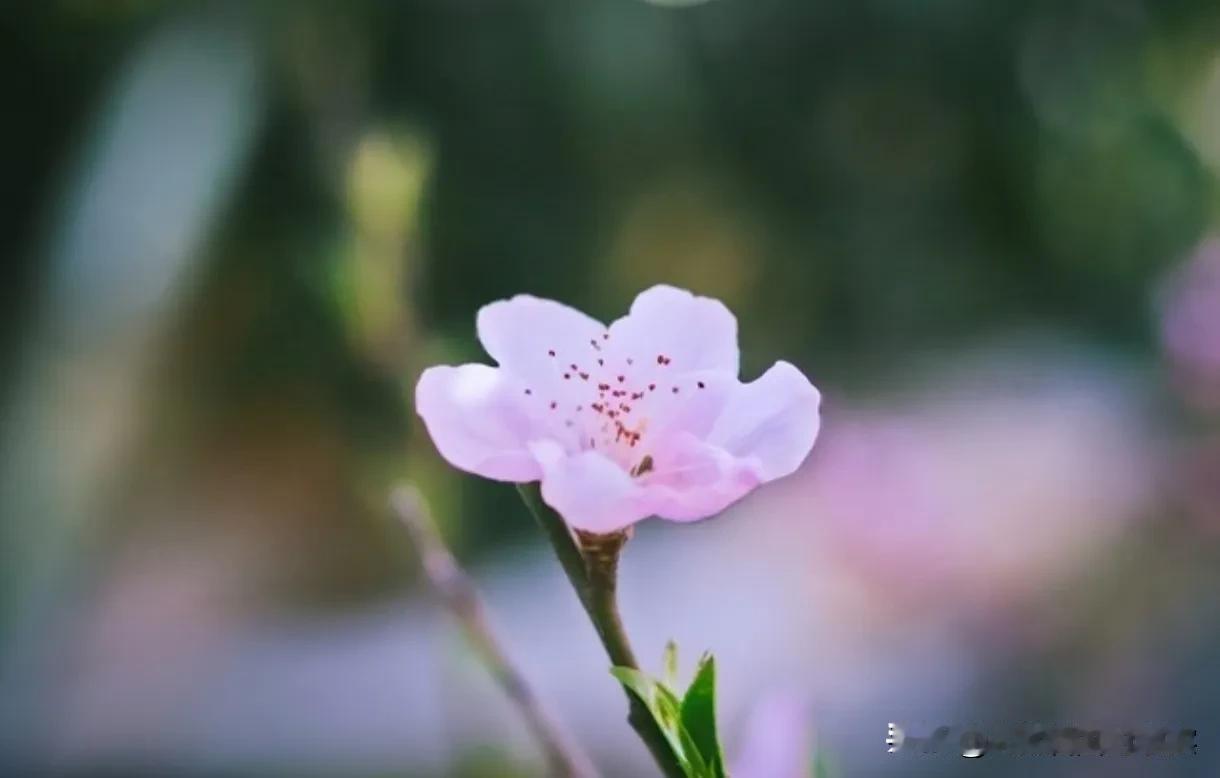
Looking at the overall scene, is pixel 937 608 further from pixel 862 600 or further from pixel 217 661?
pixel 217 661

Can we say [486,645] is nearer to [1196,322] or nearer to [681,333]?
[681,333]

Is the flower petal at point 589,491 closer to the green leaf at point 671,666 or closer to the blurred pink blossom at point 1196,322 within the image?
the green leaf at point 671,666

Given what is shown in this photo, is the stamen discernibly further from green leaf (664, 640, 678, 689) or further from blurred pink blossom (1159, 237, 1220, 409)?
blurred pink blossom (1159, 237, 1220, 409)

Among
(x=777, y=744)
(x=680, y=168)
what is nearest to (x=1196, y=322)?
(x=680, y=168)

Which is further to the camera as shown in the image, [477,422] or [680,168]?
[680,168]

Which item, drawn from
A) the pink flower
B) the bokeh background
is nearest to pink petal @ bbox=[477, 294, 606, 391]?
the pink flower

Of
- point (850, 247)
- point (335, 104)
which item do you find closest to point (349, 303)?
point (335, 104)

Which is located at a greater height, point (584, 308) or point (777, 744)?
point (584, 308)
